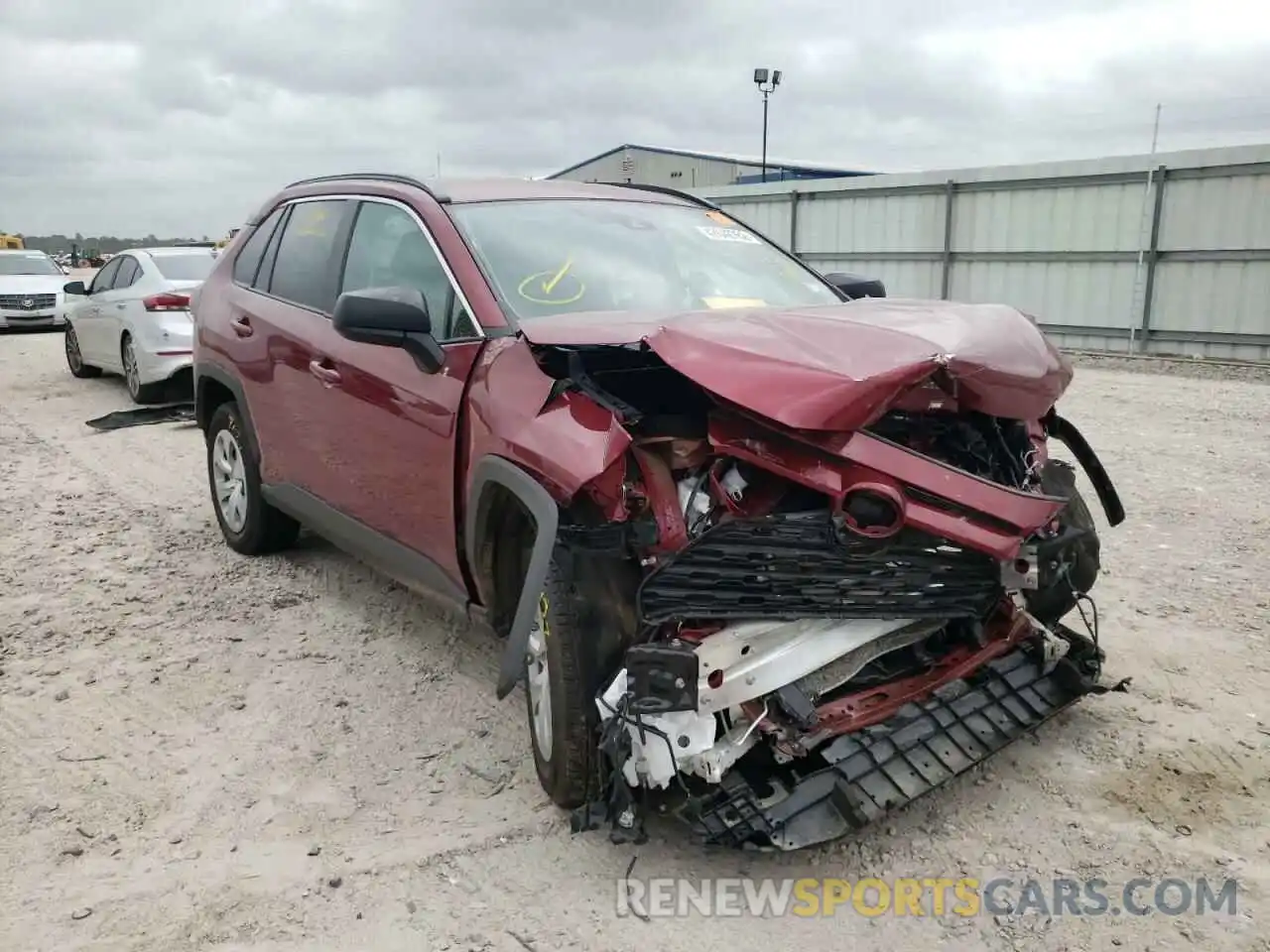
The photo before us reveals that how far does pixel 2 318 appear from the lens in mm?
19188

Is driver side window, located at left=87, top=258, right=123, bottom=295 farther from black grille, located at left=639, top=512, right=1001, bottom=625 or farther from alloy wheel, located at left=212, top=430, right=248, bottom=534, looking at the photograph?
black grille, located at left=639, top=512, right=1001, bottom=625

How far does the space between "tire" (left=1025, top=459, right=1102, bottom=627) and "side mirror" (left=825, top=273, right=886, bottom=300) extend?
1605 mm

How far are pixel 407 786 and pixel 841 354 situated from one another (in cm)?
194

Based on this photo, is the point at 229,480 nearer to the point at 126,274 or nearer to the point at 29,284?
the point at 126,274

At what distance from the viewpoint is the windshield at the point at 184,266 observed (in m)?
10.7

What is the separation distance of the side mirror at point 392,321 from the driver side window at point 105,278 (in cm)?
952

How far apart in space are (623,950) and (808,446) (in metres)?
1.34

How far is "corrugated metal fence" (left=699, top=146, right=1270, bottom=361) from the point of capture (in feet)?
41.5

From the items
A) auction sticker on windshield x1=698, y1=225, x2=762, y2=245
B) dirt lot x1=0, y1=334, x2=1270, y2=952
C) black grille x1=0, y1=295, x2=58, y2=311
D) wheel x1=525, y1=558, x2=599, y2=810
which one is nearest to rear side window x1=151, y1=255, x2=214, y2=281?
dirt lot x1=0, y1=334, x2=1270, y2=952

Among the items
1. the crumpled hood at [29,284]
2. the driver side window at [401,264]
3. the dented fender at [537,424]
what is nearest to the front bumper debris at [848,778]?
the dented fender at [537,424]

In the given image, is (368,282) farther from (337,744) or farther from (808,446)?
(808,446)

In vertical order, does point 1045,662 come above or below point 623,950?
above

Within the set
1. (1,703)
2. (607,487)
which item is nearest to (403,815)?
(607,487)

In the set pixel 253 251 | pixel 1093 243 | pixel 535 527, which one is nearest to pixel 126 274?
pixel 253 251
